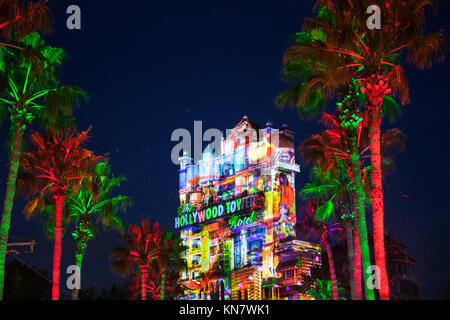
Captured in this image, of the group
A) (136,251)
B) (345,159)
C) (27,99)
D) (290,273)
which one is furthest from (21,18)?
(290,273)

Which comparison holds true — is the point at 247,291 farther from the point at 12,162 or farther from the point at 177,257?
the point at 12,162

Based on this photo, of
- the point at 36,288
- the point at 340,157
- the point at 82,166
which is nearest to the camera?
the point at 340,157

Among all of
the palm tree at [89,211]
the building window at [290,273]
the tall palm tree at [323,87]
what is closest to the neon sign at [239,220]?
the building window at [290,273]

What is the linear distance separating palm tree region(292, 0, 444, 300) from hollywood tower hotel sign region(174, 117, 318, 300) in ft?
137

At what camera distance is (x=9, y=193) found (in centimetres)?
2144

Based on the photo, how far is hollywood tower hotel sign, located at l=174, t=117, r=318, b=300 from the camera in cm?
6194

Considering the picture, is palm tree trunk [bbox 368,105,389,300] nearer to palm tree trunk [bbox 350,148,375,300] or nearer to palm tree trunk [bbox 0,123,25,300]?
palm tree trunk [bbox 350,148,375,300]

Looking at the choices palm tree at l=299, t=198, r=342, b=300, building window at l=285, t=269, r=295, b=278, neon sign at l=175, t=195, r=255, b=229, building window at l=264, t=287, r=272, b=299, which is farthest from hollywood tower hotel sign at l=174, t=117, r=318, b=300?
palm tree at l=299, t=198, r=342, b=300

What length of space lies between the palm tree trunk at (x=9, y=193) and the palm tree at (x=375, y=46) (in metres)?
11.5

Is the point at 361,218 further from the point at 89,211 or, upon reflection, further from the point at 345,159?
the point at 89,211

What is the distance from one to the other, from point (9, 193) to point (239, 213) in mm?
44805

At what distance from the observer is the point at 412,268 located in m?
70.2
